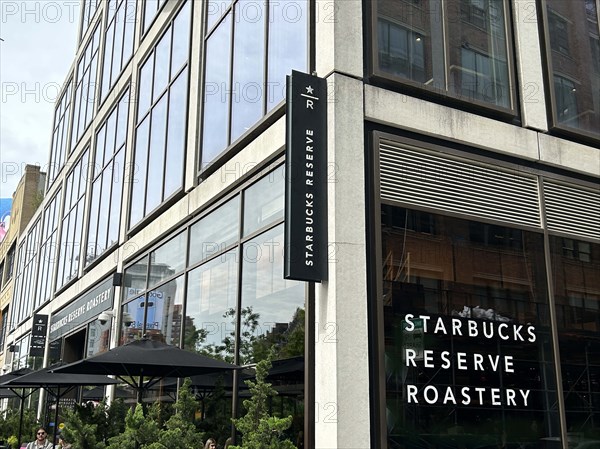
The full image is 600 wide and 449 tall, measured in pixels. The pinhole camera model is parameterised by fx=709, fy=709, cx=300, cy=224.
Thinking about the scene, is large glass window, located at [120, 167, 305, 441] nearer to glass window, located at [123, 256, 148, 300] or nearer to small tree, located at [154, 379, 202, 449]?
small tree, located at [154, 379, 202, 449]

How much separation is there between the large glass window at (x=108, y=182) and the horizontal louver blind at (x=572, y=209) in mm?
12658

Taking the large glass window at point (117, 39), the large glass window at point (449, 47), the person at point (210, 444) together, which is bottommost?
the person at point (210, 444)

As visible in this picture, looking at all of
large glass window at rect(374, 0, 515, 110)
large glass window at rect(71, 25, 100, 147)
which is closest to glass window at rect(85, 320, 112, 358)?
large glass window at rect(71, 25, 100, 147)

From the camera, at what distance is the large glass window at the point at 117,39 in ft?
73.5

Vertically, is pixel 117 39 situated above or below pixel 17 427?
above

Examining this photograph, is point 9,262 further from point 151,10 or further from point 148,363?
point 148,363

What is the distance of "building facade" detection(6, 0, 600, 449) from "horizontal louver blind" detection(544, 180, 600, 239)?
0.03 m

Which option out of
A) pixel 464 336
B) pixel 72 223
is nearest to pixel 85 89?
pixel 72 223

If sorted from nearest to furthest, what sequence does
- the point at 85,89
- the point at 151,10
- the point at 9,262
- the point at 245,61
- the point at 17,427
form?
the point at 245,61 < the point at 151,10 < the point at 17,427 < the point at 85,89 < the point at 9,262

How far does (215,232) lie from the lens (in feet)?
43.6

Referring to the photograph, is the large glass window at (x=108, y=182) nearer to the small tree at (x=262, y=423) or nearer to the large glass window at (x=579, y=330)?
the small tree at (x=262, y=423)

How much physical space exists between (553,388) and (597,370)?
109cm

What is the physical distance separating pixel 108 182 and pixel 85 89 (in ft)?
26.3

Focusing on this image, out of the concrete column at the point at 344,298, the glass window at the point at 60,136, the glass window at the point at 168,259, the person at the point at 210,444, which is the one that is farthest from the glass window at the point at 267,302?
the glass window at the point at 60,136
